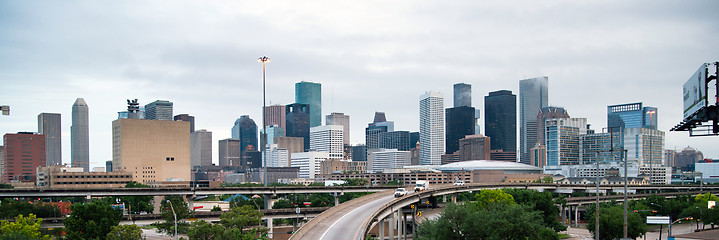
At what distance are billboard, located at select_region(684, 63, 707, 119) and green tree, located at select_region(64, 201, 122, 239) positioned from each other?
65.6m

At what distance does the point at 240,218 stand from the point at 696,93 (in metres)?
64.3

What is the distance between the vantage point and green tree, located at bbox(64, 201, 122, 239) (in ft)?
258

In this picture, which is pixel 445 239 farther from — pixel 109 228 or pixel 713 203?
pixel 713 203

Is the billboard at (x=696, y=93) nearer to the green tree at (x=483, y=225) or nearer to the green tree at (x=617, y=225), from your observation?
the green tree at (x=483, y=225)

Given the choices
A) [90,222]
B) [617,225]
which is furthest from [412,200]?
[90,222]

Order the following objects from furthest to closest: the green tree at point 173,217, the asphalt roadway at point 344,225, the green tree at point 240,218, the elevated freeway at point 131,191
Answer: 1. the elevated freeway at point 131,191
2. the green tree at point 240,218
3. the green tree at point 173,217
4. the asphalt roadway at point 344,225

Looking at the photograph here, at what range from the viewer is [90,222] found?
78.0m

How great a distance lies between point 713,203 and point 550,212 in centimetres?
2940

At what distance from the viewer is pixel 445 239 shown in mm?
65750

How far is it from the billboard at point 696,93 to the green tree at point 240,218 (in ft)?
204

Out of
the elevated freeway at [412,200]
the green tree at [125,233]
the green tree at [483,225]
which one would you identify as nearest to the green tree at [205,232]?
the green tree at [125,233]

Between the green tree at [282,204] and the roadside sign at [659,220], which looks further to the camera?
the green tree at [282,204]

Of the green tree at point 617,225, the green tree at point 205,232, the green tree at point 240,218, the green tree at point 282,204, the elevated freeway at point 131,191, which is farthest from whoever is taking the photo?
the green tree at point 282,204

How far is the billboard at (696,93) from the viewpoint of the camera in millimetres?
44344
